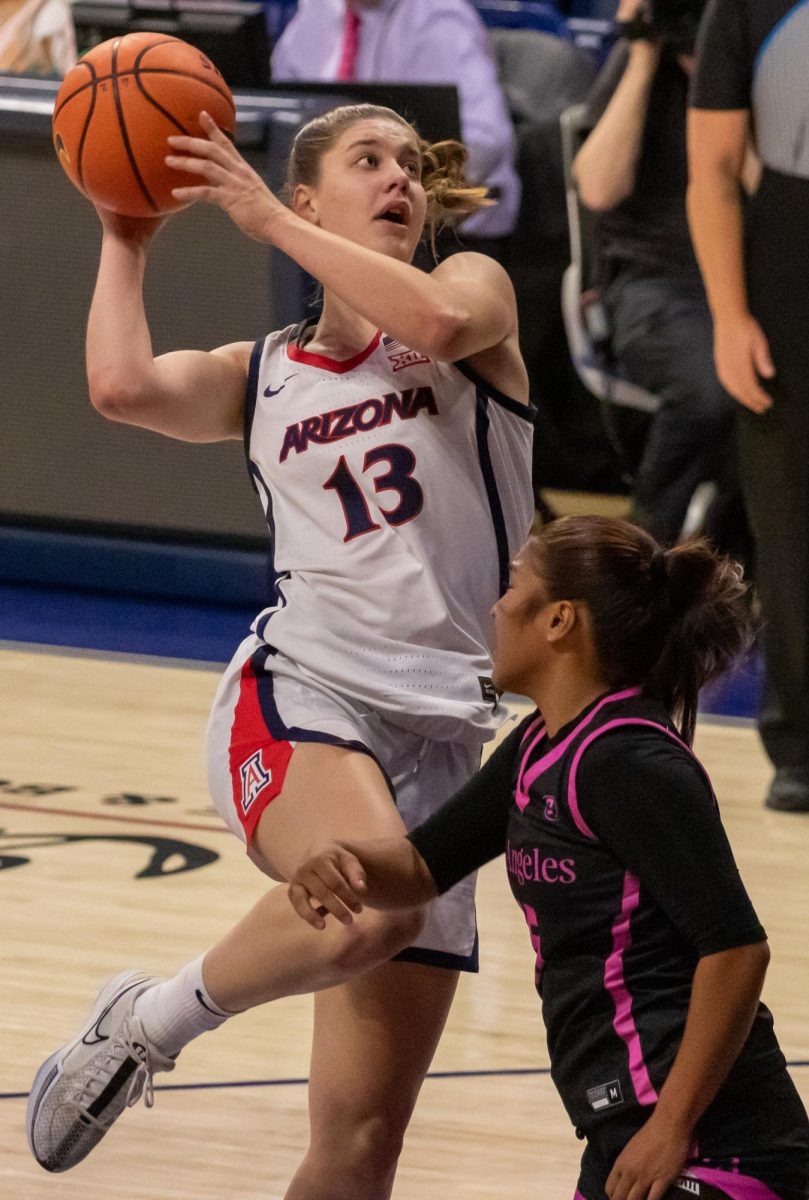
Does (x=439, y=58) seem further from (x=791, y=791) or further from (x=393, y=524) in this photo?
(x=393, y=524)

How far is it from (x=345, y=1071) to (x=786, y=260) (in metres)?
3.06

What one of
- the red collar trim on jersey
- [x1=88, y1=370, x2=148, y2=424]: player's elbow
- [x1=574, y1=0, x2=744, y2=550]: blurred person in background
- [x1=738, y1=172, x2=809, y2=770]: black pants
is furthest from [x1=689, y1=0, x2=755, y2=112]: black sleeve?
[x1=88, y1=370, x2=148, y2=424]: player's elbow

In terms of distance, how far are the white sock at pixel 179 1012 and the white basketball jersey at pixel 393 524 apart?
0.46m

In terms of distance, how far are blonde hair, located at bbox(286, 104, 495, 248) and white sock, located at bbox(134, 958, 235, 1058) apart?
1.19 meters

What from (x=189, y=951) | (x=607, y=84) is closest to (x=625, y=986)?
(x=189, y=951)

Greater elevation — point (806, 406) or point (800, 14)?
point (800, 14)

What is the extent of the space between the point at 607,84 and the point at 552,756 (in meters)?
4.97

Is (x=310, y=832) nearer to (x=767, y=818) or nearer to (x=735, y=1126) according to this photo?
(x=735, y=1126)

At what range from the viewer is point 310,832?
108 inches

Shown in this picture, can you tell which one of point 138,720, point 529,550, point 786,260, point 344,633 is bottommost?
point 138,720

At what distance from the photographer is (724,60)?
17.1ft

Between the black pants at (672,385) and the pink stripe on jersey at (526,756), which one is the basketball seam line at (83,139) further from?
the black pants at (672,385)

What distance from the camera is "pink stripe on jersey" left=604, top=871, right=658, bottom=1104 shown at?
2.31 metres

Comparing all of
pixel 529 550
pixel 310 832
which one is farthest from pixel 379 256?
pixel 310 832
